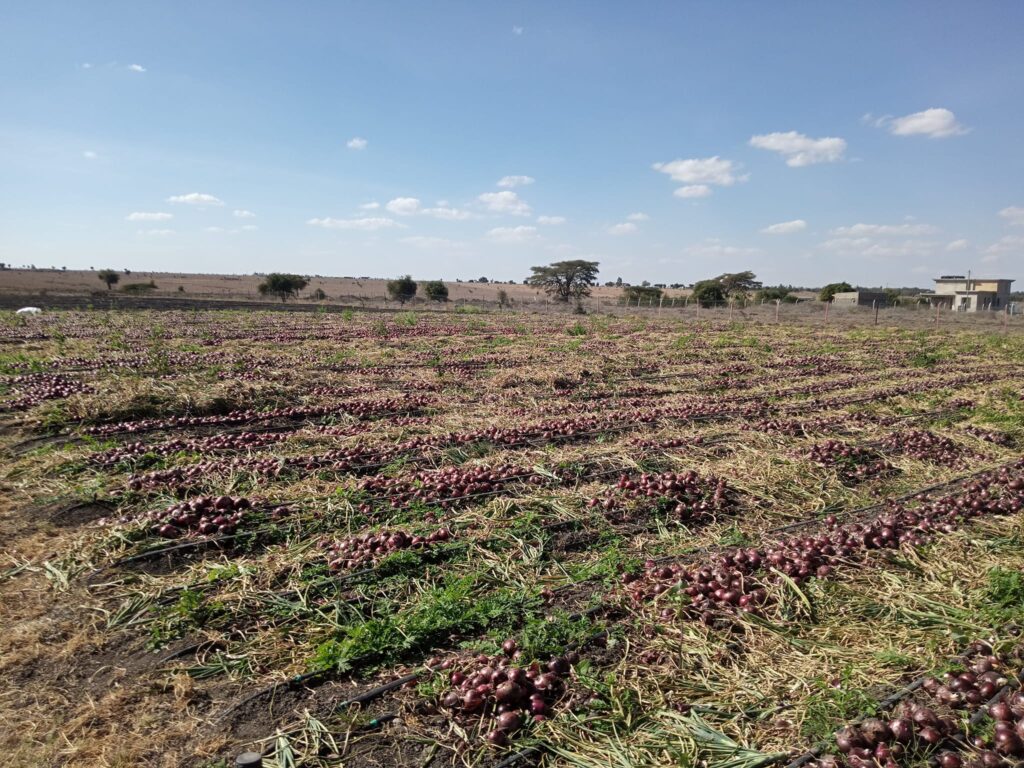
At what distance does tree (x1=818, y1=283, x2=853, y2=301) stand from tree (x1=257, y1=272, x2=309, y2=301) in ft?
171

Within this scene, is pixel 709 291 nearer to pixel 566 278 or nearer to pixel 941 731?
pixel 566 278

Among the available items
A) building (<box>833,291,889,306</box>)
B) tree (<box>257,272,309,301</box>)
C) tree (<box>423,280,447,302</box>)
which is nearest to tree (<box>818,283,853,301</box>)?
building (<box>833,291,889,306</box>)

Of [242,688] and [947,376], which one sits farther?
[947,376]

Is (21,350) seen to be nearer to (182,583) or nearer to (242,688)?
(182,583)

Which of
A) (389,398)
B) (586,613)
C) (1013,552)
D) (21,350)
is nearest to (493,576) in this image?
(586,613)

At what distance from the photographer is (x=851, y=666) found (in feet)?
9.79

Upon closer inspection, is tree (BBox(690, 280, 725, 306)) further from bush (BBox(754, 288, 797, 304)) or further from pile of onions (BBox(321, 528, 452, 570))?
pile of onions (BBox(321, 528, 452, 570))

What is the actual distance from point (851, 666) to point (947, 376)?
1365cm

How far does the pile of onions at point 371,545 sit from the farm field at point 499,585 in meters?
0.02

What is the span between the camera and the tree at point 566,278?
6450cm

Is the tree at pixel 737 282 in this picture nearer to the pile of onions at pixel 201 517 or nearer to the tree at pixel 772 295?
the tree at pixel 772 295

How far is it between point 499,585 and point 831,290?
215 ft

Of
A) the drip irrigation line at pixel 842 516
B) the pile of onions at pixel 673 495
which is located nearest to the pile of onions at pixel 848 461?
the drip irrigation line at pixel 842 516

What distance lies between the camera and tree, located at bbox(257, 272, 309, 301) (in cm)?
5159
